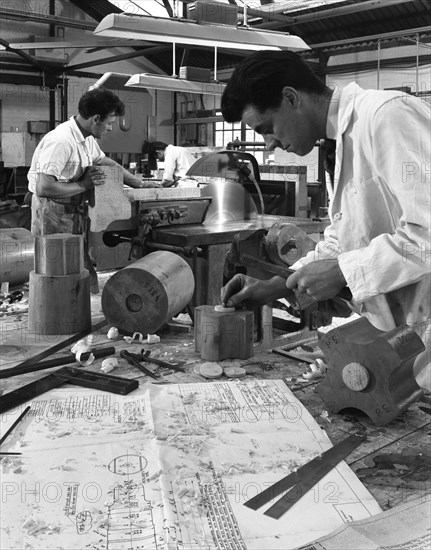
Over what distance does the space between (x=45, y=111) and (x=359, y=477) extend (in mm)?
11101

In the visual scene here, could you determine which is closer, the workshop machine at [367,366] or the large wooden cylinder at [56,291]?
the workshop machine at [367,366]

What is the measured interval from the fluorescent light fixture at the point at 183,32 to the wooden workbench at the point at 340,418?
1353 mm

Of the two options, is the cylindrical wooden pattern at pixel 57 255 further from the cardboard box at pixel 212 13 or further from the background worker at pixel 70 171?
the cardboard box at pixel 212 13

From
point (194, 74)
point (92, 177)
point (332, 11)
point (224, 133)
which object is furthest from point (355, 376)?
point (224, 133)

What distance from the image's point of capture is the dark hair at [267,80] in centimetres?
148

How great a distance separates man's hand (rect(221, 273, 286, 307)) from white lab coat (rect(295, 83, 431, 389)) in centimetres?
26

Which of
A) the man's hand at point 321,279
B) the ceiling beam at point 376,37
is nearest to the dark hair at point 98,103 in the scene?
the man's hand at point 321,279

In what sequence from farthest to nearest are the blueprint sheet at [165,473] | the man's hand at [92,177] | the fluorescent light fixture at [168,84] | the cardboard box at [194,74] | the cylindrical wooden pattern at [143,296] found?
the cardboard box at [194,74], the fluorescent light fixture at [168,84], the man's hand at [92,177], the cylindrical wooden pattern at [143,296], the blueprint sheet at [165,473]

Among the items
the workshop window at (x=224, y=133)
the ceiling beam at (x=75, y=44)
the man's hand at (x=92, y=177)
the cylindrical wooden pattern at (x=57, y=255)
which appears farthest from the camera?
the workshop window at (x=224, y=133)

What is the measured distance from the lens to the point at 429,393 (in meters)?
1.72

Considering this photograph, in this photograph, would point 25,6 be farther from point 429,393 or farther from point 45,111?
point 429,393

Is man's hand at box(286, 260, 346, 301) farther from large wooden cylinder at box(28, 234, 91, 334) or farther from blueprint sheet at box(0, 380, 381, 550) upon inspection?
large wooden cylinder at box(28, 234, 91, 334)

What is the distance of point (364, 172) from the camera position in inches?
58.4

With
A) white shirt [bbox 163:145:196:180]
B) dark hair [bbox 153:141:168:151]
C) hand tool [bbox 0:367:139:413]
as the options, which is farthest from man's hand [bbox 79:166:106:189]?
white shirt [bbox 163:145:196:180]
